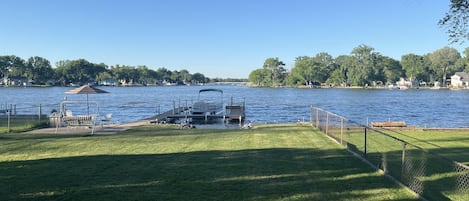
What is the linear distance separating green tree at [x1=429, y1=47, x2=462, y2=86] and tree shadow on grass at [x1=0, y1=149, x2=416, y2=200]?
161 metres

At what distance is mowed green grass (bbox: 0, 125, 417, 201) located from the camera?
6.95 metres

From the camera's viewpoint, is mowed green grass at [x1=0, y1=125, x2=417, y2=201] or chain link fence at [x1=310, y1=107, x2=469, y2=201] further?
chain link fence at [x1=310, y1=107, x2=469, y2=201]

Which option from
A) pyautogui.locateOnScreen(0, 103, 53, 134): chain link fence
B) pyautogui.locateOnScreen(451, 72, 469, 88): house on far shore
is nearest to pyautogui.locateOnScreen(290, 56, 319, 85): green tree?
pyautogui.locateOnScreen(451, 72, 469, 88): house on far shore

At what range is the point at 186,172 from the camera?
8648 millimetres

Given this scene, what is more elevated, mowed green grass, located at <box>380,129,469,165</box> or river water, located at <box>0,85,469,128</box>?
mowed green grass, located at <box>380,129,469,165</box>

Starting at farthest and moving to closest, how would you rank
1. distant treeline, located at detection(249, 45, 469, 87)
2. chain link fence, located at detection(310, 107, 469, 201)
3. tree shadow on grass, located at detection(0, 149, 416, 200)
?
distant treeline, located at detection(249, 45, 469, 87)
chain link fence, located at detection(310, 107, 469, 201)
tree shadow on grass, located at detection(0, 149, 416, 200)

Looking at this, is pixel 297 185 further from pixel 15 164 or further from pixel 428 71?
pixel 428 71

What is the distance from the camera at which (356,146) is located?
13.0 meters

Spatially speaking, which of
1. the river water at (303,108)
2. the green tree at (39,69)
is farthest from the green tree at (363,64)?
the green tree at (39,69)

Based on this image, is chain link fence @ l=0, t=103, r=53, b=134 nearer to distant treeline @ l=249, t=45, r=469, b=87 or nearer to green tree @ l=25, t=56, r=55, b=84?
distant treeline @ l=249, t=45, r=469, b=87

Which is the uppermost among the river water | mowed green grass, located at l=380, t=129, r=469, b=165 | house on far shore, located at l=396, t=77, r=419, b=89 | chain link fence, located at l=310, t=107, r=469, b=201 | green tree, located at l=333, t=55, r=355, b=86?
green tree, located at l=333, t=55, r=355, b=86

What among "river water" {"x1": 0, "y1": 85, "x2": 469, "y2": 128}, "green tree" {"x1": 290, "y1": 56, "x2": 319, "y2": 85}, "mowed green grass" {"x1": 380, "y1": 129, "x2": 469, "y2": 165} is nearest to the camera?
"mowed green grass" {"x1": 380, "y1": 129, "x2": 469, "y2": 165}

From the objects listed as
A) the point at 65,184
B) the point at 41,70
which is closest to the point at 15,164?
the point at 65,184

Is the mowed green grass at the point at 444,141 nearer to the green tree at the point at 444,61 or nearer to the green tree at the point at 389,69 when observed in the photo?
the green tree at the point at 389,69
